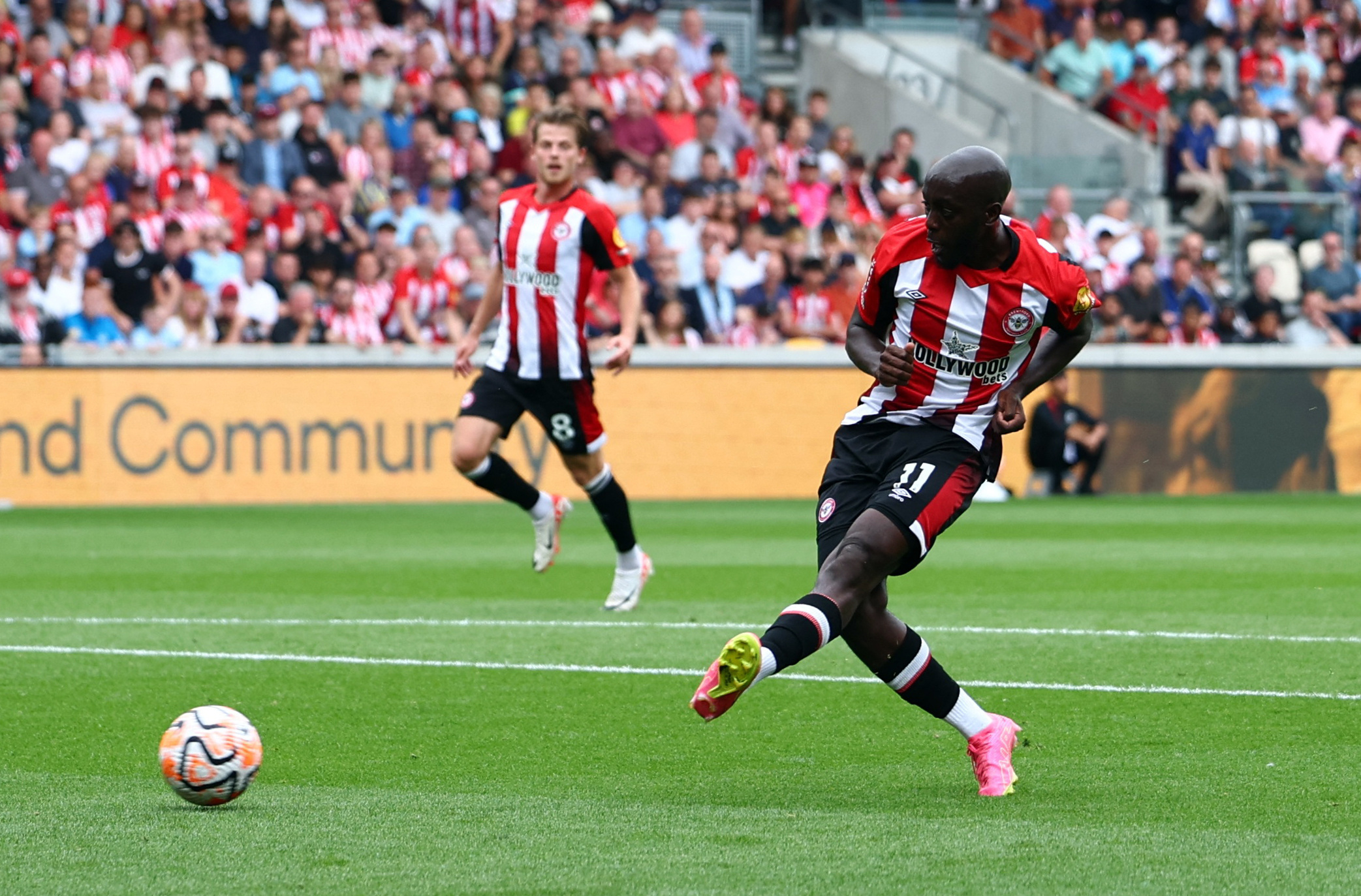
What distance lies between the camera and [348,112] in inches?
851

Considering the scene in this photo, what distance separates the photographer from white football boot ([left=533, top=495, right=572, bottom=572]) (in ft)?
36.9

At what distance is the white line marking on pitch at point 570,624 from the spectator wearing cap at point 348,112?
40.6 feet

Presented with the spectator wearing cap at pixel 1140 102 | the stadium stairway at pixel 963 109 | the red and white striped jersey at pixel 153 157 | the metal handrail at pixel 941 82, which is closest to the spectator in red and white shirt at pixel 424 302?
the red and white striped jersey at pixel 153 157

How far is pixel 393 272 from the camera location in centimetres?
1992

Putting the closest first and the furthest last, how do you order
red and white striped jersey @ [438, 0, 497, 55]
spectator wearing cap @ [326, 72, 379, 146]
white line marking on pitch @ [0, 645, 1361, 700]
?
white line marking on pitch @ [0, 645, 1361, 700]
spectator wearing cap @ [326, 72, 379, 146]
red and white striped jersey @ [438, 0, 497, 55]

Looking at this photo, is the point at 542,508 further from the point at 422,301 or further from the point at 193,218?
the point at 193,218

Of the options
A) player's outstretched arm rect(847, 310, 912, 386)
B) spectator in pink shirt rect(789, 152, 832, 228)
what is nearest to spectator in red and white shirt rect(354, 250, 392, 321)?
spectator in pink shirt rect(789, 152, 832, 228)

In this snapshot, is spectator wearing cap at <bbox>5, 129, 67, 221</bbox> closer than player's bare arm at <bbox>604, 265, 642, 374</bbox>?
No

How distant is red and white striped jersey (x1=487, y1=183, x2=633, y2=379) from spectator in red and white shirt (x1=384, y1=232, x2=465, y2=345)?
30.1 feet

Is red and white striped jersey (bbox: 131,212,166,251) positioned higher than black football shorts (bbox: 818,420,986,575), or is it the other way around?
black football shorts (bbox: 818,420,986,575)

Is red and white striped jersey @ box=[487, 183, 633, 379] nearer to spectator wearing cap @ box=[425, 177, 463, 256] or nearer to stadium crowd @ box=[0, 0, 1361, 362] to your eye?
stadium crowd @ box=[0, 0, 1361, 362]

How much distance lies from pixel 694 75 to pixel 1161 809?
20828mm

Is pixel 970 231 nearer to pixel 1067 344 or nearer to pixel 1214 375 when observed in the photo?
pixel 1067 344

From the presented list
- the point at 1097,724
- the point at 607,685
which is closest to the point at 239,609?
the point at 607,685
